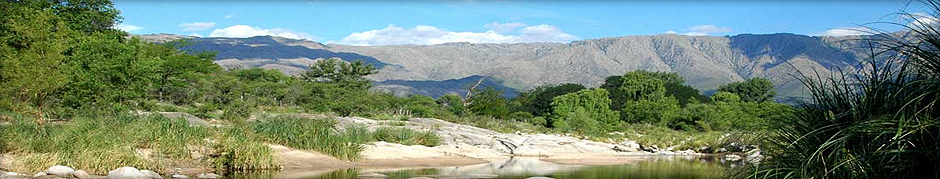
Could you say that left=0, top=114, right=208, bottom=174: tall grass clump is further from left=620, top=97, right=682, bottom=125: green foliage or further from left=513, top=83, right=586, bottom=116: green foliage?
left=513, top=83, right=586, bottom=116: green foliage

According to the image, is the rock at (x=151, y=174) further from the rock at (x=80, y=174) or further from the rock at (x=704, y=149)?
the rock at (x=704, y=149)

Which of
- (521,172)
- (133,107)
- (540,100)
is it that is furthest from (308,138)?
(540,100)

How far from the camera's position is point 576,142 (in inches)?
1462

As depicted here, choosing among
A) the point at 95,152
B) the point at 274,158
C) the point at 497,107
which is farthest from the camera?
the point at 497,107

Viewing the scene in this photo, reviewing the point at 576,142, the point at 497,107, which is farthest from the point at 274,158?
the point at 497,107

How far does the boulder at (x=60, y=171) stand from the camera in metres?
16.1

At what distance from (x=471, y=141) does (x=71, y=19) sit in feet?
78.8

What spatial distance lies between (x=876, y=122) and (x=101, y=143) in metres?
16.6

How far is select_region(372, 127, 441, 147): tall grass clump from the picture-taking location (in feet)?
98.6

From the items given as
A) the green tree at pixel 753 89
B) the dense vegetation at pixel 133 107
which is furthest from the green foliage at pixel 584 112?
the green tree at pixel 753 89

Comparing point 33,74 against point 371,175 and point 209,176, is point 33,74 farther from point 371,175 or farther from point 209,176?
point 371,175

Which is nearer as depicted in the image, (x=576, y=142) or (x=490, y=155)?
(x=490, y=155)

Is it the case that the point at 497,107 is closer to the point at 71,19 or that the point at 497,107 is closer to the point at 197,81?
the point at 197,81

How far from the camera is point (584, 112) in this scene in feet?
220
